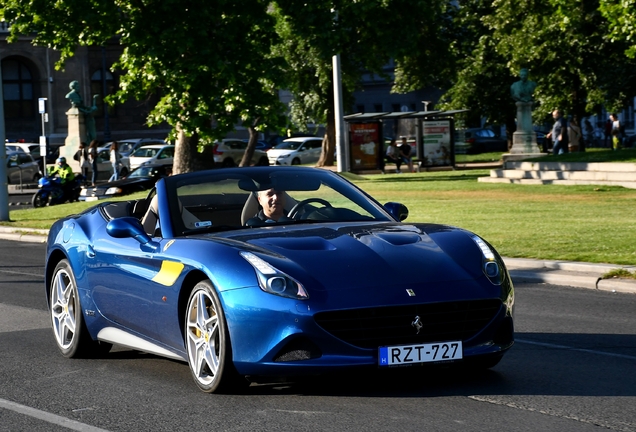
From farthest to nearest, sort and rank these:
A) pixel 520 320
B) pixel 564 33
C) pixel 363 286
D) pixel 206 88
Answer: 1. pixel 564 33
2. pixel 206 88
3. pixel 520 320
4. pixel 363 286

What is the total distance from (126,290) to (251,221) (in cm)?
93

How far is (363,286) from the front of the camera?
256 inches

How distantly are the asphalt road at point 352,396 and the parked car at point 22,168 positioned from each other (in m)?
43.2

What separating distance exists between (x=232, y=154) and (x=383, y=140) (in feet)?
49.6

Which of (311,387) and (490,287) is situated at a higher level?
(490,287)

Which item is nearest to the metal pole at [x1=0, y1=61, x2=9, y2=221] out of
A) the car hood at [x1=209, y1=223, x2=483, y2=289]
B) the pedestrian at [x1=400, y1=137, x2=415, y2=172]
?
the pedestrian at [x1=400, y1=137, x2=415, y2=172]

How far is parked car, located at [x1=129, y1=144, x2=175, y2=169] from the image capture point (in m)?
53.2

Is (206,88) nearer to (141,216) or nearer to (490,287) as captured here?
(141,216)

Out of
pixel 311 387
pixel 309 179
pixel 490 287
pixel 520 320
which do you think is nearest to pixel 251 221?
pixel 309 179

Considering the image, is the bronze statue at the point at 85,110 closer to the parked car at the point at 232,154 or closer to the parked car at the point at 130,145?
the parked car at the point at 130,145

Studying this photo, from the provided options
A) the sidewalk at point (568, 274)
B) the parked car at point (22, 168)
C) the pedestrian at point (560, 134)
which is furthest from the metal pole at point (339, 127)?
the sidewalk at point (568, 274)

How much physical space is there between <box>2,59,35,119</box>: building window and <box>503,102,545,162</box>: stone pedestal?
39.5 meters

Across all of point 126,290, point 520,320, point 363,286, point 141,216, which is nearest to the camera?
point 363,286

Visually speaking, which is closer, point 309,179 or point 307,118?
point 309,179
